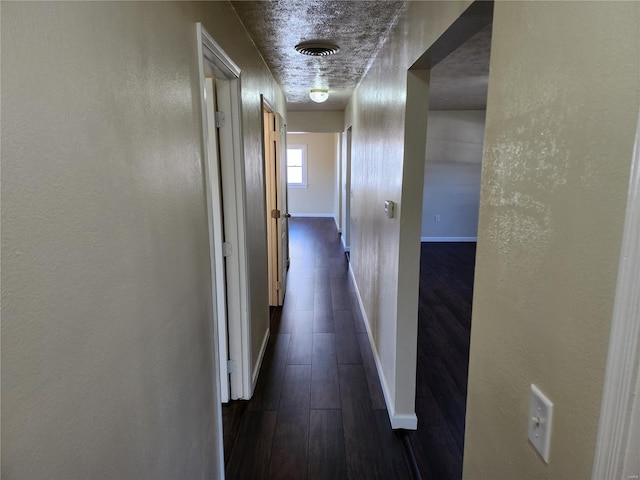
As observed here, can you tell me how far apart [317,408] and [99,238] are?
209 centimetres

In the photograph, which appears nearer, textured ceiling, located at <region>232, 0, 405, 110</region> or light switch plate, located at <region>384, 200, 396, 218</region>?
textured ceiling, located at <region>232, 0, 405, 110</region>

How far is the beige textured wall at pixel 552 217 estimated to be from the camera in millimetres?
587

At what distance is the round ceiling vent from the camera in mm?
2672

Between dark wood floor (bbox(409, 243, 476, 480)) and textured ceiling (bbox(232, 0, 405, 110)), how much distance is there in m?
2.40

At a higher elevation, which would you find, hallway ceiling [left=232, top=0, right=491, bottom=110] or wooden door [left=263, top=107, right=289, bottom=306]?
hallway ceiling [left=232, top=0, right=491, bottom=110]

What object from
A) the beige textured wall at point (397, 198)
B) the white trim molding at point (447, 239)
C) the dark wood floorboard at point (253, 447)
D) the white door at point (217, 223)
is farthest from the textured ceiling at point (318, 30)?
the white trim molding at point (447, 239)

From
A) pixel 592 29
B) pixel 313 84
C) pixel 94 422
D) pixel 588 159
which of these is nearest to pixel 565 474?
pixel 588 159

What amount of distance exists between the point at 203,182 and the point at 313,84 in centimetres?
314

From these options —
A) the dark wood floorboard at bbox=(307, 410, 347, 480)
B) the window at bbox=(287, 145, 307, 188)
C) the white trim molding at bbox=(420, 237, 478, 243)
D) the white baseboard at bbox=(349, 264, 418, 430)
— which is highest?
the window at bbox=(287, 145, 307, 188)

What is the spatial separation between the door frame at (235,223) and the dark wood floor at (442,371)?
1165mm

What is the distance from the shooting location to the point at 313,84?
429 centimetres

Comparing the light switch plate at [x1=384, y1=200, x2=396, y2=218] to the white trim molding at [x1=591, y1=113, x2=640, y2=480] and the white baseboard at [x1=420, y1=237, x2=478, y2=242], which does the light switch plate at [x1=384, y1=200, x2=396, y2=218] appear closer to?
the white trim molding at [x1=591, y1=113, x2=640, y2=480]

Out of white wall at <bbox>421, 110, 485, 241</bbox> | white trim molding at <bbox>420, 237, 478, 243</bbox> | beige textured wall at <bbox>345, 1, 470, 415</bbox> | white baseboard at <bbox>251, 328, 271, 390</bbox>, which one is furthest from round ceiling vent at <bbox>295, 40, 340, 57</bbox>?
white trim molding at <bbox>420, 237, 478, 243</bbox>

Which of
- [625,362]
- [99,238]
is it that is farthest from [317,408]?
[625,362]
